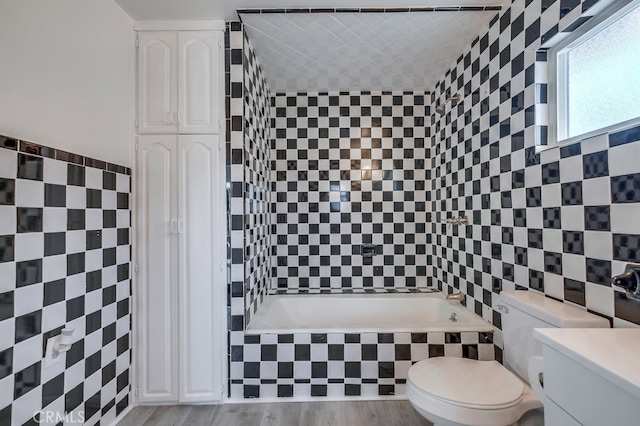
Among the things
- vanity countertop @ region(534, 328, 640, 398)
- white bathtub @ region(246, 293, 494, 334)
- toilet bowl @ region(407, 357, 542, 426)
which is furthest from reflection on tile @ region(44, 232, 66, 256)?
vanity countertop @ region(534, 328, 640, 398)

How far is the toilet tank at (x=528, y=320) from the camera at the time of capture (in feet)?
3.69

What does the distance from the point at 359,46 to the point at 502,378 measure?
2187 millimetres

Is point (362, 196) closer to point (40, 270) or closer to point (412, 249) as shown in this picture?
point (412, 249)

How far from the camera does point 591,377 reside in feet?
2.32

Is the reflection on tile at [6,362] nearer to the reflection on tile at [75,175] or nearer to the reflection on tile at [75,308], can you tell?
the reflection on tile at [75,308]

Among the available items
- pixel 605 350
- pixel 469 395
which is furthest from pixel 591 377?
pixel 469 395

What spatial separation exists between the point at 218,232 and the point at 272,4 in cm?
Answer: 142

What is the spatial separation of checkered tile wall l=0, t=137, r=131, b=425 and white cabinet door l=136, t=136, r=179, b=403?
82mm

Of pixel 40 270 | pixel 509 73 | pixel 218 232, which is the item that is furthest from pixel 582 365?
pixel 40 270

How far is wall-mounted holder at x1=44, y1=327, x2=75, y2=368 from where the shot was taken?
1246mm

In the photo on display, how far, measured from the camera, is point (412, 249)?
9.41ft

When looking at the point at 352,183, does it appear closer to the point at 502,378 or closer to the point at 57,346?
the point at 502,378

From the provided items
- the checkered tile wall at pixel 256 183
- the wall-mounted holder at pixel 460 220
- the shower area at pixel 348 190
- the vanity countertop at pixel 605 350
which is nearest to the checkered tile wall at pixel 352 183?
the shower area at pixel 348 190

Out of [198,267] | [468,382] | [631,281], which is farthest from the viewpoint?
[198,267]
